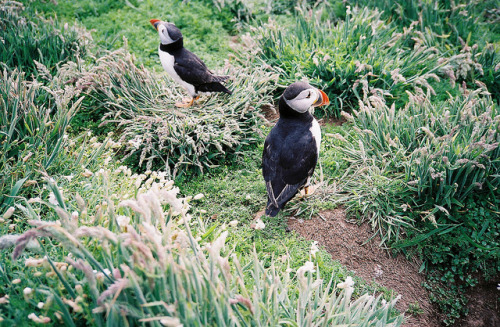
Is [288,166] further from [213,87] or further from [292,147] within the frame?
[213,87]

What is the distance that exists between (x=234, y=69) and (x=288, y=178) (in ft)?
6.31

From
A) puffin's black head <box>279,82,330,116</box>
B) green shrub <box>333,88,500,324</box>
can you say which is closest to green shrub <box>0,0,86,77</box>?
puffin's black head <box>279,82,330,116</box>

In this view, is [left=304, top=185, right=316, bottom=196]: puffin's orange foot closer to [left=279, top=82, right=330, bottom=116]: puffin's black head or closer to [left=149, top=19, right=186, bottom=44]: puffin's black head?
[left=279, top=82, right=330, bottom=116]: puffin's black head

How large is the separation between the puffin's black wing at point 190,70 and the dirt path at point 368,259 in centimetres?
160

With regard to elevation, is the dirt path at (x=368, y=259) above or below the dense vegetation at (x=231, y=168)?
below

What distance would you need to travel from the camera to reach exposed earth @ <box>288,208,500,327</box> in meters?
3.01

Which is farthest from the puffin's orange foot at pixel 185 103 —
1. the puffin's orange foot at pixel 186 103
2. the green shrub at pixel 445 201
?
the green shrub at pixel 445 201

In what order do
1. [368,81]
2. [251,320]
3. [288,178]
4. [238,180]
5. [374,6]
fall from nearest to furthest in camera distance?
1. [251,320]
2. [288,178]
3. [238,180]
4. [368,81]
5. [374,6]

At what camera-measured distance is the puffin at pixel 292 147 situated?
3.07 m

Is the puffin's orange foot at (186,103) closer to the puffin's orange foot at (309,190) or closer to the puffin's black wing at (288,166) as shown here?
the puffin's black wing at (288,166)

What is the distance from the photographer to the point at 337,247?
320cm

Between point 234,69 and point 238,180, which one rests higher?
point 234,69

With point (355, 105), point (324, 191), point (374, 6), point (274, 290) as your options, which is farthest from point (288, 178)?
point (374, 6)

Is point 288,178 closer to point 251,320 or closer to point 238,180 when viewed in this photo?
point 238,180
